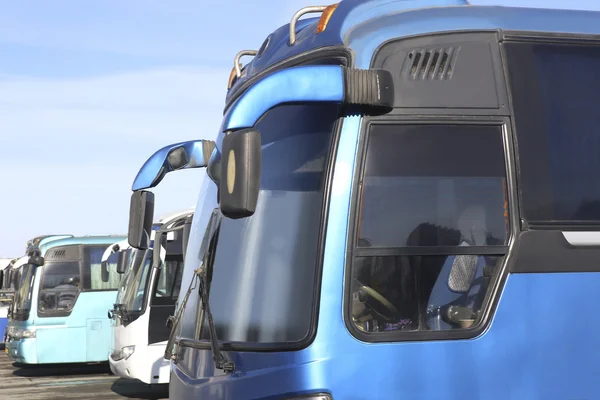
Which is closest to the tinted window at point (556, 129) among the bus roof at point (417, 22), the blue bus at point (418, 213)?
the blue bus at point (418, 213)

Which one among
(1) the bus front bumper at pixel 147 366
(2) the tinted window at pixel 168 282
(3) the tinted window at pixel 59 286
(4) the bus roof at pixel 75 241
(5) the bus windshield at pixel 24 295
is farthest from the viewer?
(4) the bus roof at pixel 75 241

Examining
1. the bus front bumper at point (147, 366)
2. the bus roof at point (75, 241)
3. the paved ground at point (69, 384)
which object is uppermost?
the bus roof at point (75, 241)

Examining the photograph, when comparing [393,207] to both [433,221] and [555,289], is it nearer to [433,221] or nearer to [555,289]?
[433,221]

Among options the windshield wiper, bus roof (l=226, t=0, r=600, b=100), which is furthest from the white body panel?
bus roof (l=226, t=0, r=600, b=100)

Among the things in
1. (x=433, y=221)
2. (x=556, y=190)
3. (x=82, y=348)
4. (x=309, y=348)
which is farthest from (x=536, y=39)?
(x=82, y=348)

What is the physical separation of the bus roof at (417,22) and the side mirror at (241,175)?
0.81 meters

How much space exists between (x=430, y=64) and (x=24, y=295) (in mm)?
17510

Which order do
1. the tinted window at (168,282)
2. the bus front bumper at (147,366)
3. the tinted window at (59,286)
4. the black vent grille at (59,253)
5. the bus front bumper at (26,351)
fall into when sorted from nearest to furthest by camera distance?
1. the bus front bumper at (147,366)
2. the tinted window at (168,282)
3. the bus front bumper at (26,351)
4. the tinted window at (59,286)
5. the black vent grille at (59,253)

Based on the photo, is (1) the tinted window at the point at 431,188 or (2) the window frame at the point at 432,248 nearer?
(2) the window frame at the point at 432,248

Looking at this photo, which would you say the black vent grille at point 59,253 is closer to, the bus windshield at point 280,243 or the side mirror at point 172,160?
the side mirror at point 172,160

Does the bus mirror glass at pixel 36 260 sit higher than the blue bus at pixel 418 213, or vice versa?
the bus mirror glass at pixel 36 260

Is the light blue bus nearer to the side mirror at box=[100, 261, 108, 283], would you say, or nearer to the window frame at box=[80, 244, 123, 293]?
the window frame at box=[80, 244, 123, 293]

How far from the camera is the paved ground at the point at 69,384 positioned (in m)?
16.6

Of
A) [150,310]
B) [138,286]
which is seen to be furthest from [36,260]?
[150,310]
